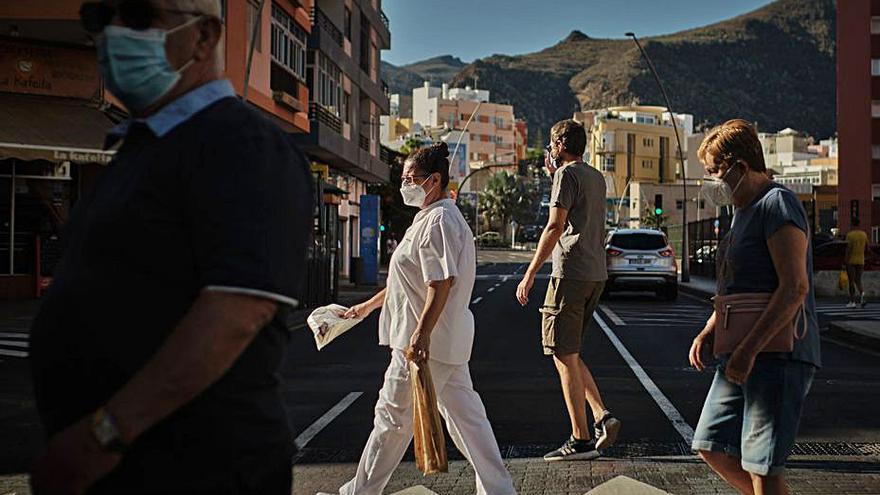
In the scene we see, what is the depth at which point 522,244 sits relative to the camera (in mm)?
119500

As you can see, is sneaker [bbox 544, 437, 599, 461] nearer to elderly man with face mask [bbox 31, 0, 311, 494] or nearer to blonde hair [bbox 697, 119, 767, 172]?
blonde hair [bbox 697, 119, 767, 172]

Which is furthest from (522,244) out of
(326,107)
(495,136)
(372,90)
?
(326,107)

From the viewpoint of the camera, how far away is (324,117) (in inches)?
1350

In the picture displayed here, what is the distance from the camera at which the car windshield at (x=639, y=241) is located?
2652 cm

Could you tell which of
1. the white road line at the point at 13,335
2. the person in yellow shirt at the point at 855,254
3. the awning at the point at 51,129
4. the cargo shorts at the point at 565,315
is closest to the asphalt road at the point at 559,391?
the cargo shorts at the point at 565,315

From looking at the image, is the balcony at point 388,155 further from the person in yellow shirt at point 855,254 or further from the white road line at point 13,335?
the white road line at point 13,335

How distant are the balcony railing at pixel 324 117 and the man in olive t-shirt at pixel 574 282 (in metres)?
26.3

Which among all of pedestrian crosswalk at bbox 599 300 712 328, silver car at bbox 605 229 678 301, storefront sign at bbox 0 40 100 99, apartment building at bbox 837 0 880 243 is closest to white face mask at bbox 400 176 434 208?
pedestrian crosswalk at bbox 599 300 712 328

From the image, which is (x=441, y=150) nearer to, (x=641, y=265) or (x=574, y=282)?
(x=574, y=282)

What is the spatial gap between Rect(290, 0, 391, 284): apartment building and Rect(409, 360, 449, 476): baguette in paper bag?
72.4 ft

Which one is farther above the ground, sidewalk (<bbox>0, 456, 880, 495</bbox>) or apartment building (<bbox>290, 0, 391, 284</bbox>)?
apartment building (<bbox>290, 0, 391, 284</bbox>)

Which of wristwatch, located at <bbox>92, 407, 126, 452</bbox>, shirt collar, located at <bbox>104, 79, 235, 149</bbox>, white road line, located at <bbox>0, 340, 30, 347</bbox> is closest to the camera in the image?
wristwatch, located at <bbox>92, 407, 126, 452</bbox>

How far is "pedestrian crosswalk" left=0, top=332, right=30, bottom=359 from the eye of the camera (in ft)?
44.1

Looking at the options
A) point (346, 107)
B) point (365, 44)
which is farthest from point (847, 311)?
point (365, 44)
